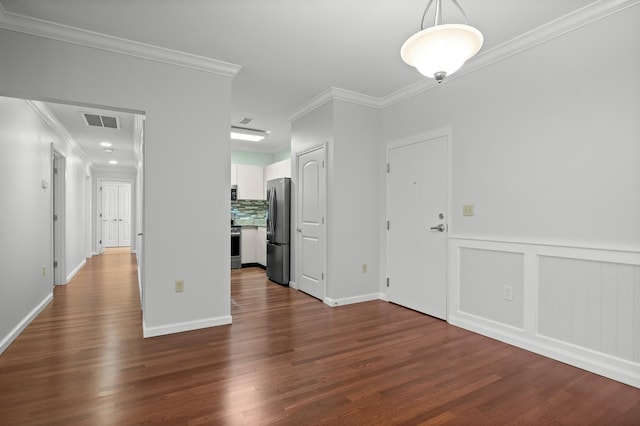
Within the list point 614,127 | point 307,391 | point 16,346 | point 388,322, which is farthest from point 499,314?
point 16,346

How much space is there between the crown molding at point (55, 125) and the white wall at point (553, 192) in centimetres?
464

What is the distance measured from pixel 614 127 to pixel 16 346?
4955 millimetres

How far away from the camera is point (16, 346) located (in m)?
2.81

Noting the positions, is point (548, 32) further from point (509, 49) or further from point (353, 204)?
point (353, 204)

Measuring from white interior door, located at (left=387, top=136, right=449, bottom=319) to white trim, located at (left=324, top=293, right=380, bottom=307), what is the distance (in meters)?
0.25

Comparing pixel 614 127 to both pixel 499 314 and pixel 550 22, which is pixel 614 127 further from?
pixel 499 314

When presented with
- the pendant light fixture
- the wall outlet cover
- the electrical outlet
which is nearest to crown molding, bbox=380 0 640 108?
the wall outlet cover

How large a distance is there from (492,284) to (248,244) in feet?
16.6

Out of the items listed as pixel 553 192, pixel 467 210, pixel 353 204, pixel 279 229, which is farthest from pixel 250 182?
pixel 553 192

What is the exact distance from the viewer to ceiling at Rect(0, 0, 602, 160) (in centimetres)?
241

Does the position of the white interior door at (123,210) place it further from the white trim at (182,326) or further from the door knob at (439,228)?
the door knob at (439,228)

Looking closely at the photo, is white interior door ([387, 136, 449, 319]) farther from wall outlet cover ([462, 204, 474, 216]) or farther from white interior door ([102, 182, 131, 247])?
white interior door ([102, 182, 131, 247])

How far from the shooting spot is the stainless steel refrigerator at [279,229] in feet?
17.2

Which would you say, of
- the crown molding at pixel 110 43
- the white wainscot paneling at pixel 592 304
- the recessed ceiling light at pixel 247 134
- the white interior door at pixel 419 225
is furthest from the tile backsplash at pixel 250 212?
the white wainscot paneling at pixel 592 304
